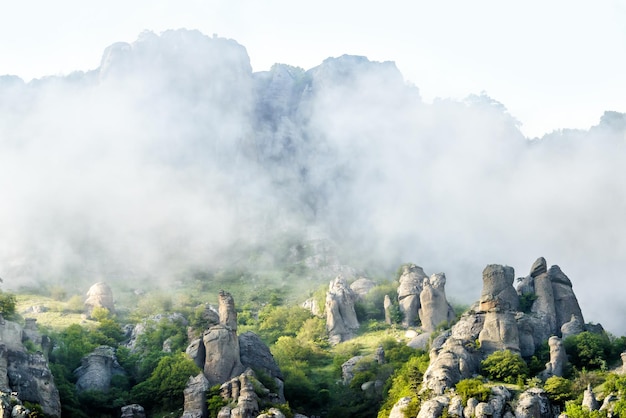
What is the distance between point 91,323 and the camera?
118m

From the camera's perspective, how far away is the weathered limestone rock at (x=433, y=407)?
2972 inches

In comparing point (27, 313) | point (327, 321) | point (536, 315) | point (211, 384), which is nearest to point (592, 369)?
point (536, 315)

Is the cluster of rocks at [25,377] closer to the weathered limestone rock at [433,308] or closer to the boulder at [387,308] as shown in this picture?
the weathered limestone rock at [433,308]

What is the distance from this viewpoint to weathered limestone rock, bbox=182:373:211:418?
278 ft

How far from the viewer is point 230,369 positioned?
9269 centimetres

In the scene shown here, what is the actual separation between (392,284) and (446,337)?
161ft

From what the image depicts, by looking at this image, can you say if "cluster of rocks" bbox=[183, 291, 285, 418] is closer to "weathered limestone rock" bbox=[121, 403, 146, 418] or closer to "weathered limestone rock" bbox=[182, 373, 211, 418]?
"weathered limestone rock" bbox=[182, 373, 211, 418]

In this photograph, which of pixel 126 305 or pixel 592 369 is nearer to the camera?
pixel 592 369

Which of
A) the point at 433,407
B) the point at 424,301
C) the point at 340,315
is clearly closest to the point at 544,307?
the point at 424,301

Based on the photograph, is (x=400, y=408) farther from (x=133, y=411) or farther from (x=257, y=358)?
(x=133, y=411)

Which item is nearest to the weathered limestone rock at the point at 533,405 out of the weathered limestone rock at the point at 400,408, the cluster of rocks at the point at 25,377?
the weathered limestone rock at the point at 400,408

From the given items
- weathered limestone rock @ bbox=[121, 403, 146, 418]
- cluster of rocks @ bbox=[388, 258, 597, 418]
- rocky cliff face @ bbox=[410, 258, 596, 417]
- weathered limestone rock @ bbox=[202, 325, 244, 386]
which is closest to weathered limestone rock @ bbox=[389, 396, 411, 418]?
cluster of rocks @ bbox=[388, 258, 597, 418]

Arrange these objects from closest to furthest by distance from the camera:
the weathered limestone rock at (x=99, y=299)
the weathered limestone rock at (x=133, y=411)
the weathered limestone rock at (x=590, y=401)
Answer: the weathered limestone rock at (x=590, y=401)
the weathered limestone rock at (x=133, y=411)
the weathered limestone rock at (x=99, y=299)

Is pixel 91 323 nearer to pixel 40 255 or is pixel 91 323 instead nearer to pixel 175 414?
pixel 175 414
